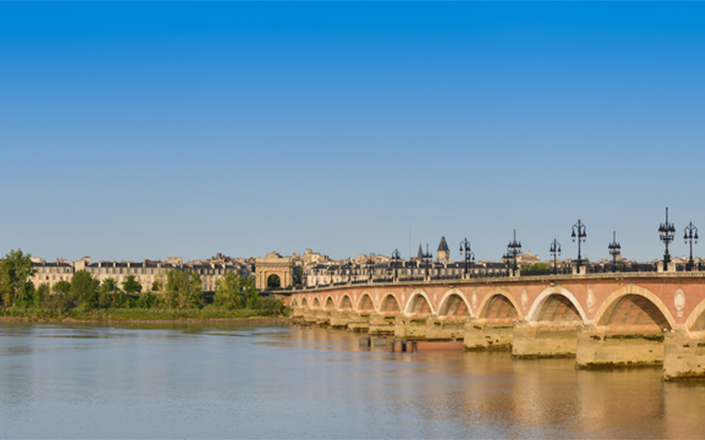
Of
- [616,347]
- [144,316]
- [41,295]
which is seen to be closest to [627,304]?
[616,347]

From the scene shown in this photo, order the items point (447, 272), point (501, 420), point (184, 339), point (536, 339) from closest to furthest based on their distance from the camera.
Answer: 1. point (501, 420)
2. point (536, 339)
3. point (184, 339)
4. point (447, 272)

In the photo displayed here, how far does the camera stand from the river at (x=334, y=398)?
→ 35.9m

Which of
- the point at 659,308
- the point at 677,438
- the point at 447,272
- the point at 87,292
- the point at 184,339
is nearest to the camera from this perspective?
the point at 677,438

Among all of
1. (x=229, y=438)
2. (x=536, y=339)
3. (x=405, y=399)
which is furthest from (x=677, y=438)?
(x=536, y=339)

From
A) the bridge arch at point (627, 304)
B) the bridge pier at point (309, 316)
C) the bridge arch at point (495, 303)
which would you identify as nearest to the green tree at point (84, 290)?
the bridge pier at point (309, 316)

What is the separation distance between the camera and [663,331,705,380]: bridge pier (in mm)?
44906

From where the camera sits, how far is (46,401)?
43.8 m

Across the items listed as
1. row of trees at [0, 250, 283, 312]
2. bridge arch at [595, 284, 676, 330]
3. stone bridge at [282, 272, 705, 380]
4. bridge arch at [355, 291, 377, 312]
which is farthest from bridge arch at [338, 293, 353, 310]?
bridge arch at [595, 284, 676, 330]

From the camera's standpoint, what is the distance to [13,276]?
139500mm

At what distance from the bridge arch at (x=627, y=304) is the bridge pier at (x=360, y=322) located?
194ft

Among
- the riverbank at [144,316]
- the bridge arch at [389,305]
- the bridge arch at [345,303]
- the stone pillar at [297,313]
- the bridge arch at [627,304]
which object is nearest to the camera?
the bridge arch at [627,304]

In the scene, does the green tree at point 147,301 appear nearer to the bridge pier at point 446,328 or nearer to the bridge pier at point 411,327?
the bridge pier at point 411,327

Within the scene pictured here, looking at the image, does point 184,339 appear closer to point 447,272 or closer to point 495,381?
point 495,381

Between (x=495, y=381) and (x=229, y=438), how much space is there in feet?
68.4
